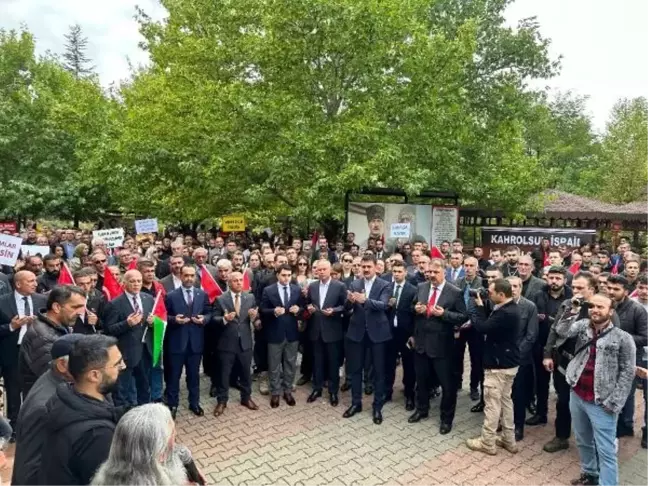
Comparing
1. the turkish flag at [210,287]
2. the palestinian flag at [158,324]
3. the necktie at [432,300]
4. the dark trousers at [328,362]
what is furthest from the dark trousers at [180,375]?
the necktie at [432,300]

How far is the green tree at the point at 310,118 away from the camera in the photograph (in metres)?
12.1

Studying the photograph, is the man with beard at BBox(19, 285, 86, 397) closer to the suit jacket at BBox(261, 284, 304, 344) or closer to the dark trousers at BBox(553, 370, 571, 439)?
the suit jacket at BBox(261, 284, 304, 344)

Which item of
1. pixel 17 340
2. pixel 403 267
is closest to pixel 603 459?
pixel 403 267

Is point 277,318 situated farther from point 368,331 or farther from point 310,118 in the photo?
point 310,118

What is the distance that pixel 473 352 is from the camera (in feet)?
23.5

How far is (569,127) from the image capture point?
43.5 metres

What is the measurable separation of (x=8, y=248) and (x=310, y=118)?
25.6 feet

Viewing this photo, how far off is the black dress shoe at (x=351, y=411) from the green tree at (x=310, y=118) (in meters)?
6.13

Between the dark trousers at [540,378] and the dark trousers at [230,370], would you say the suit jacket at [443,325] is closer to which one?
the dark trousers at [540,378]

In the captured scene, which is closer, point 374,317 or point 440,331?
point 440,331

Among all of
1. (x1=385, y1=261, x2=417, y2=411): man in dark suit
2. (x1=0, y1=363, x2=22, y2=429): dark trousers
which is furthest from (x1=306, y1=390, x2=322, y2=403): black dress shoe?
(x1=0, y1=363, x2=22, y2=429): dark trousers

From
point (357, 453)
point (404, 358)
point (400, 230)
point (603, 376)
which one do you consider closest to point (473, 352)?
point (404, 358)

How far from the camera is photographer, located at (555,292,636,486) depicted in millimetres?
4340

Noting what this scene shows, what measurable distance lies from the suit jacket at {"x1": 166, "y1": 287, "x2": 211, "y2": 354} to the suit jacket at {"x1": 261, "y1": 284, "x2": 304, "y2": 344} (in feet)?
2.96
